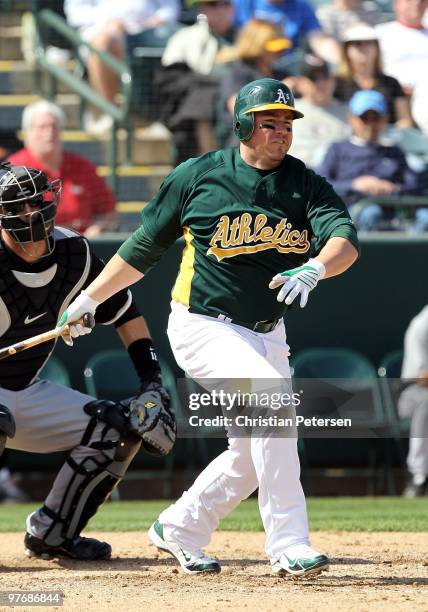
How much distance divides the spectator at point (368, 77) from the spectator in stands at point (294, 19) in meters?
0.29

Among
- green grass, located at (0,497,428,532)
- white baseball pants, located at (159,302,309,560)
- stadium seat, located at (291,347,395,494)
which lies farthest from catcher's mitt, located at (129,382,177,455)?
stadium seat, located at (291,347,395,494)

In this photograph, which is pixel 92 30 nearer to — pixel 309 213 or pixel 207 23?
pixel 207 23

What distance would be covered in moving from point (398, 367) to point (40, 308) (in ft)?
13.6

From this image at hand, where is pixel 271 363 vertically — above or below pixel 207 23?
below

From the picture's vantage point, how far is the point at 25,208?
16.1 feet

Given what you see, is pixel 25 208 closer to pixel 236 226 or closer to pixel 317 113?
pixel 236 226

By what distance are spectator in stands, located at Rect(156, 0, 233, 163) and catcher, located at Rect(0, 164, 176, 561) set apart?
422cm

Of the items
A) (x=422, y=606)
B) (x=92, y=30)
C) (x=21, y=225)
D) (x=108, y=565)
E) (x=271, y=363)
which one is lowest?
(x=108, y=565)

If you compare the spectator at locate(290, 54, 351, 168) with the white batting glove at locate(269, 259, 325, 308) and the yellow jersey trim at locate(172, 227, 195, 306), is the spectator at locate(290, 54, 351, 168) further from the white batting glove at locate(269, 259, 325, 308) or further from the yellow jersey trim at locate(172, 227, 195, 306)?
the white batting glove at locate(269, 259, 325, 308)

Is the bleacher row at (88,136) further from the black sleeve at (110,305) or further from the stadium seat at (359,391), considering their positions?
the black sleeve at (110,305)

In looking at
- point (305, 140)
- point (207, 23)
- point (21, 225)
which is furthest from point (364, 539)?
point (207, 23)

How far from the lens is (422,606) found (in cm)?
382

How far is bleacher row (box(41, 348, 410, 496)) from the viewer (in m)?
8.30

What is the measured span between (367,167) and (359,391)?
1869mm
